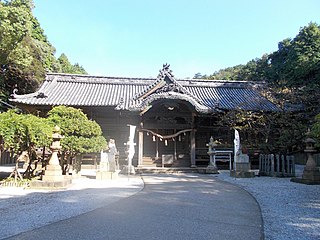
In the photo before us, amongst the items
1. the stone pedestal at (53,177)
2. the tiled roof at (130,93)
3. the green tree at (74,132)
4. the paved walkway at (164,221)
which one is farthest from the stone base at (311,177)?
the stone pedestal at (53,177)

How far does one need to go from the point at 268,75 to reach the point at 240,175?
31.1 metres

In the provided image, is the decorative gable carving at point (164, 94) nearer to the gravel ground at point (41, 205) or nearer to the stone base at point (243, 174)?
the stone base at point (243, 174)

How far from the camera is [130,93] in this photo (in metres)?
21.6

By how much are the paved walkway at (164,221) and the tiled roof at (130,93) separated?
32.7 ft

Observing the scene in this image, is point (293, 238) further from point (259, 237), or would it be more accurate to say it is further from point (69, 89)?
point (69, 89)

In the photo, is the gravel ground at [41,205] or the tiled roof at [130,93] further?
the tiled roof at [130,93]

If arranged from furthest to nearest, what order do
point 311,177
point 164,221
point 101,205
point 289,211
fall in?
point 311,177 < point 101,205 < point 289,211 < point 164,221

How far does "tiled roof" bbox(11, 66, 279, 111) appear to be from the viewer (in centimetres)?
1719

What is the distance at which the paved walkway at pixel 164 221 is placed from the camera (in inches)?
168

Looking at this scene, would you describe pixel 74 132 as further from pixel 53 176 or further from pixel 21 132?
pixel 53 176

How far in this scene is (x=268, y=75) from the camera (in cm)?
3991

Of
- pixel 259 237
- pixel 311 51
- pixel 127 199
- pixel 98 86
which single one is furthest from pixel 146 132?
pixel 311 51

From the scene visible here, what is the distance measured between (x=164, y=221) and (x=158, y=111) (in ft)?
42.2

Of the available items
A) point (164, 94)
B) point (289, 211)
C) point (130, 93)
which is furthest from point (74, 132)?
point (130, 93)
